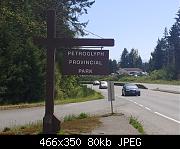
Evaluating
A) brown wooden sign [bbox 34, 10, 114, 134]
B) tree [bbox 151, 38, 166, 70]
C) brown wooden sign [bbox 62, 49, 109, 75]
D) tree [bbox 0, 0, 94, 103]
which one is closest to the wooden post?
brown wooden sign [bbox 34, 10, 114, 134]

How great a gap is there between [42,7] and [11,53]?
10029mm

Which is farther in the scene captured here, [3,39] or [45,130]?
[3,39]

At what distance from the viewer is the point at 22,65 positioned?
123ft

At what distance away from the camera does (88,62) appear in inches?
622

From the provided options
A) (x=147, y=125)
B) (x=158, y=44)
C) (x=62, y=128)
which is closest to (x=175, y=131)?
(x=147, y=125)

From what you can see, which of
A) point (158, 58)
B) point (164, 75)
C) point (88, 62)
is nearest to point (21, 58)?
point (88, 62)

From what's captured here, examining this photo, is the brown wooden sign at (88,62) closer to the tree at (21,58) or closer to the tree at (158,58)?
the tree at (21,58)

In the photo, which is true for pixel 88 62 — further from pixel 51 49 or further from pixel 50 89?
pixel 50 89

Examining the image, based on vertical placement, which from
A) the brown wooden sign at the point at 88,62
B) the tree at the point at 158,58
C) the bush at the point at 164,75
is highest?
the tree at the point at 158,58

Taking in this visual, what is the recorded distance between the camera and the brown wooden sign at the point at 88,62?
621 inches

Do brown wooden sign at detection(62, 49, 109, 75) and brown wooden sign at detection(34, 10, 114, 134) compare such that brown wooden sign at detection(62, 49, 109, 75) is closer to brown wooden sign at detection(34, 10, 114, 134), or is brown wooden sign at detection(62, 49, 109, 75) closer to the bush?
brown wooden sign at detection(34, 10, 114, 134)

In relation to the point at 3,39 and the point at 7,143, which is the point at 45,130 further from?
the point at 3,39

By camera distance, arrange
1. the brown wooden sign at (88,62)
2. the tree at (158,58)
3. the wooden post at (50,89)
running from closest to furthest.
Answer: the wooden post at (50,89)
the brown wooden sign at (88,62)
the tree at (158,58)

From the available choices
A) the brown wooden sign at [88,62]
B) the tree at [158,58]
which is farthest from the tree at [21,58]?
the tree at [158,58]
